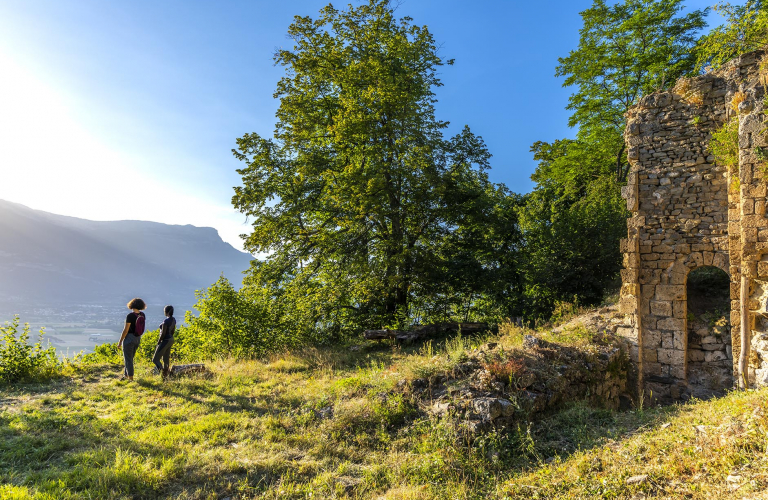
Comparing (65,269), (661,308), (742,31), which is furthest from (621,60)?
(65,269)

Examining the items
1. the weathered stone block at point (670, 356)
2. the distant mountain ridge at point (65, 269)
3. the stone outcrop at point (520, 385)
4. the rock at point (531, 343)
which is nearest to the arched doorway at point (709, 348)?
the weathered stone block at point (670, 356)

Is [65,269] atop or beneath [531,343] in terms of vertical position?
beneath

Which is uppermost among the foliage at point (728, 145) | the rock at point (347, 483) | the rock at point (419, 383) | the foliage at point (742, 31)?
the foliage at point (742, 31)

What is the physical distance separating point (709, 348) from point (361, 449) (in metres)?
8.58

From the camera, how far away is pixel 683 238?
870cm

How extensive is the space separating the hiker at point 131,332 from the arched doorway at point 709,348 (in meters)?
12.7

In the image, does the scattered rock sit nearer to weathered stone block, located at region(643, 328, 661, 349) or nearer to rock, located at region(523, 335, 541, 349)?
rock, located at region(523, 335, 541, 349)

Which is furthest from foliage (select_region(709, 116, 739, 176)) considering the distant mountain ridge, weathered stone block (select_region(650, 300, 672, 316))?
the distant mountain ridge

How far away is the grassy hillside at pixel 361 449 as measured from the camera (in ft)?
11.9

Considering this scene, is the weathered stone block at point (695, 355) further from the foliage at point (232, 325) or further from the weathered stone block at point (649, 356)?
the foliage at point (232, 325)

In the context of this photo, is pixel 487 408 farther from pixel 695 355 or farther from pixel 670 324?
pixel 695 355

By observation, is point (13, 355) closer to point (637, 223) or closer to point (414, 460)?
point (414, 460)

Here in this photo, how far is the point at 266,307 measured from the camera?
545 inches

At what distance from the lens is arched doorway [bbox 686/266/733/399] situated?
27.3ft
